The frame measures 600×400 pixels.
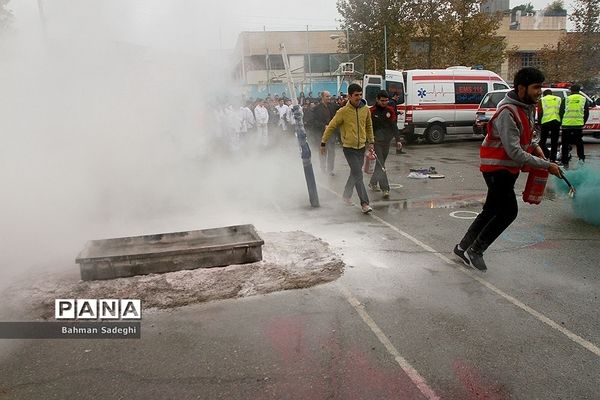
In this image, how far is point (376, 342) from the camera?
3273mm

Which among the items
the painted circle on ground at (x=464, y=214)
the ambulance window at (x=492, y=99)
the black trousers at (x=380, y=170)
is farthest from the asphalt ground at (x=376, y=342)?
the ambulance window at (x=492, y=99)

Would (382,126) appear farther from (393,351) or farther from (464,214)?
(393,351)

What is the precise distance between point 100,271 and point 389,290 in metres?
2.58

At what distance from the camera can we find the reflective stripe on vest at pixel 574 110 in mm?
10633

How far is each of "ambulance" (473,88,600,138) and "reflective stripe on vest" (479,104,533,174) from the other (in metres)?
11.9

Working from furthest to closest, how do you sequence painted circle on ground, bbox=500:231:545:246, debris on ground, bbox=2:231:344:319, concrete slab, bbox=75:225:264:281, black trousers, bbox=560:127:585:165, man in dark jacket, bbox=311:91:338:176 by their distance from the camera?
man in dark jacket, bbox=311:91:338:176
black trousers, bbox=560:127:585:165
painted circle on ground, bbox=500:231:545:246
concrete slab, bbox=75:225:264:281
debris on ground, bbox=2:231:344:319

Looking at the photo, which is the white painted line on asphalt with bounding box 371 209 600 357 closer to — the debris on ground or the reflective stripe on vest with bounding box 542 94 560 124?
the debris on ground

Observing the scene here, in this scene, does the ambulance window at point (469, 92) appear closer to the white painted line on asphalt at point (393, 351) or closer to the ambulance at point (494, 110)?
the ambulance at point (494, 110)

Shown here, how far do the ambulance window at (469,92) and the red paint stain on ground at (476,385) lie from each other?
1529 centimetres

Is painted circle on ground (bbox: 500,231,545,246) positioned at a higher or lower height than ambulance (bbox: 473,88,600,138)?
lower

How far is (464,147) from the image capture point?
16.3m

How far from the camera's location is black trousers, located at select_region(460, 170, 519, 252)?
4.42 meters


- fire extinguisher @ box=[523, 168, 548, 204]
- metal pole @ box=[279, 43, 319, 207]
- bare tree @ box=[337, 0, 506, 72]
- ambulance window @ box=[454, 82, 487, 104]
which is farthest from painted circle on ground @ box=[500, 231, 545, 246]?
bare tree @ box=[337, 0, 506, 72]

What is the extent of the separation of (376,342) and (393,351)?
0.15 meters
